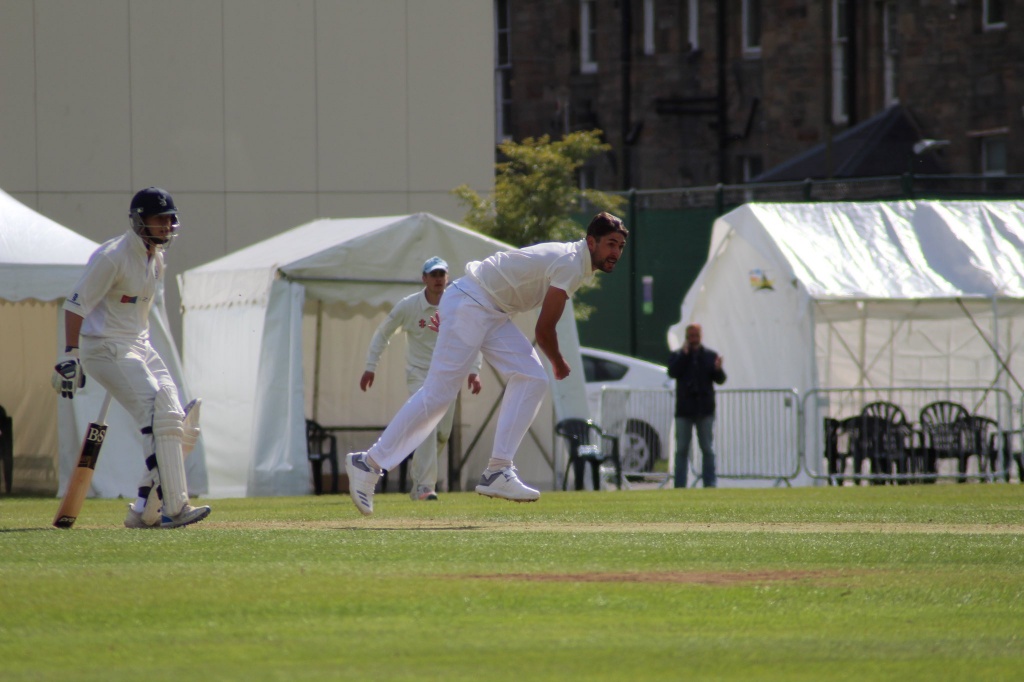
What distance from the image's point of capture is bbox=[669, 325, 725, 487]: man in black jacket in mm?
19109

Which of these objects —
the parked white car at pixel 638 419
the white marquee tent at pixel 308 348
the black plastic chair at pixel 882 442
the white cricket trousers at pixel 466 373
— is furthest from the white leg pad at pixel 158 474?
the parked white car at pixel 638 419

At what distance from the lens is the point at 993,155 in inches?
1511

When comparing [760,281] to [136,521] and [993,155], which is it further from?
[993,155]

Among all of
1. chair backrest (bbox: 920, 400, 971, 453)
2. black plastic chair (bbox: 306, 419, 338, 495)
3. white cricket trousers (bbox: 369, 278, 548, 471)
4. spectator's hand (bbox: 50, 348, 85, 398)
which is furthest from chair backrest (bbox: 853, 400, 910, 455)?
spectator's hand (bbox: 50, 348, 85, 398)

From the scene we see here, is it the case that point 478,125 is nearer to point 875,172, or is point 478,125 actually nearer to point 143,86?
point 143,86

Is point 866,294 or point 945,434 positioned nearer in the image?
point 866,294

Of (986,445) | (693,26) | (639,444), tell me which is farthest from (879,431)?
(693,26)

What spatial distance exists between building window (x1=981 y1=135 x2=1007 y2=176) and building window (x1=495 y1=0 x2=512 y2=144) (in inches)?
596

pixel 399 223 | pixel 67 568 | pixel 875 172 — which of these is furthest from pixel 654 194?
pixel 67 568

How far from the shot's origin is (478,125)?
24.5 meters

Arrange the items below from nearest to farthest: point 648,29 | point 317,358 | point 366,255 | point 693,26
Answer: point 366,255 < point 317,358 < point 693,26 < point 648,29

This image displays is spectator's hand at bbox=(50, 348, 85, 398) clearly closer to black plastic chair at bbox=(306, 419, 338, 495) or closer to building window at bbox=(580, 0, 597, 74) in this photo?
black plastic chair at bbox=(306, 419, 338, 495)

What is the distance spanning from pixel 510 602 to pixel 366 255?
11.7 metres

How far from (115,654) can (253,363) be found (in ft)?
41.3
